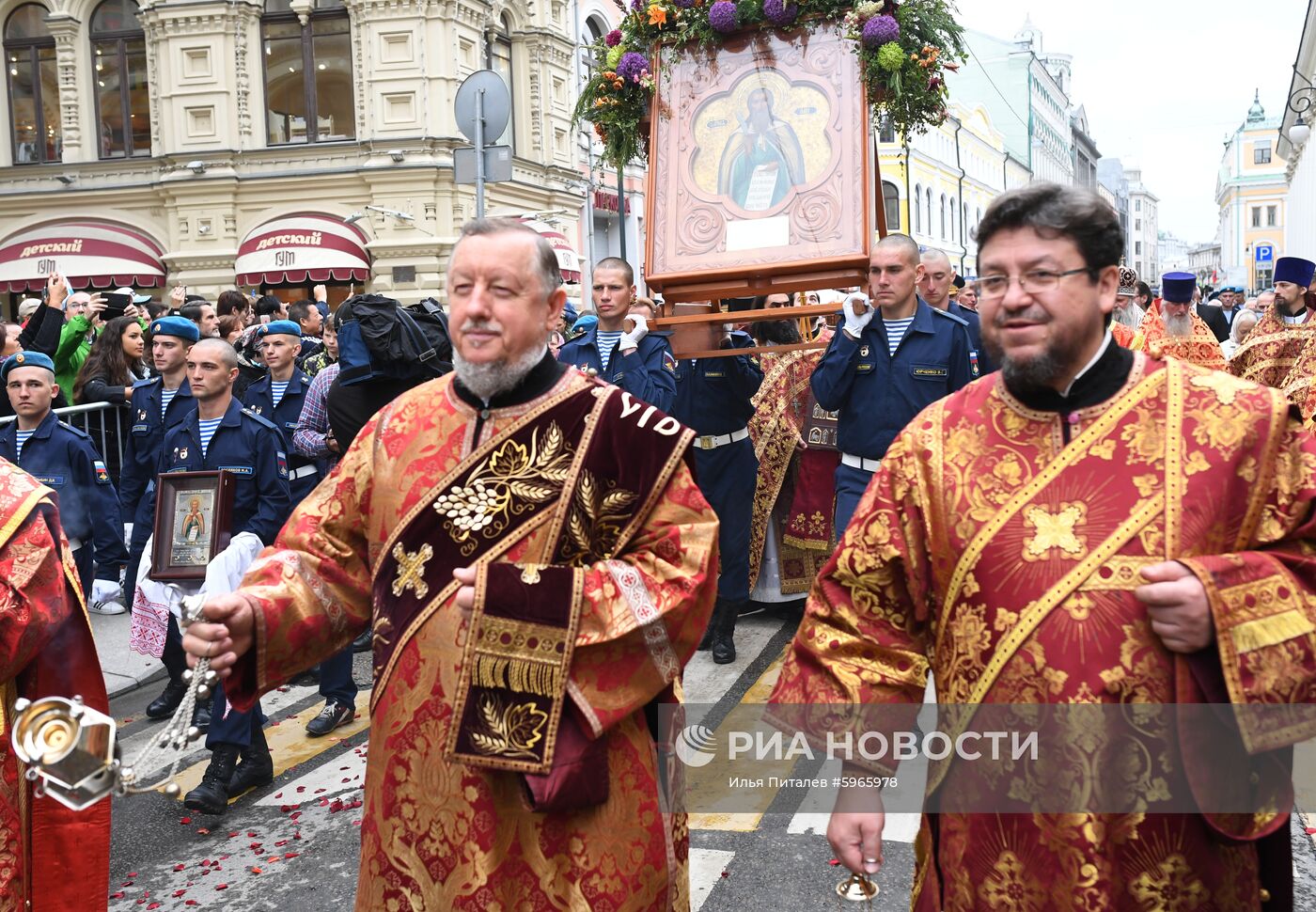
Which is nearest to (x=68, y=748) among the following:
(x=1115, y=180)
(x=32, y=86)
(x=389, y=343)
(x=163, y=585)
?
(x=163, y=585)

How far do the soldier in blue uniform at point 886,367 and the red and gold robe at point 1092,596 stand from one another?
3601 mm

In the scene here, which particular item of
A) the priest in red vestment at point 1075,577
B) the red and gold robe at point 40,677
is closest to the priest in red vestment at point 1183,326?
the priest in red vestment at point 1075,577

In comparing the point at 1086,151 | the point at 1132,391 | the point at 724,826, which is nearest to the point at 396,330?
the point at 724,826

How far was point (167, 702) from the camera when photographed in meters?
6.80

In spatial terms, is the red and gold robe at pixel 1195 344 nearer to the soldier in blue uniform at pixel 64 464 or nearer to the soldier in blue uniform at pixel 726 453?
the soldier in blue uniform at pixel 726 453

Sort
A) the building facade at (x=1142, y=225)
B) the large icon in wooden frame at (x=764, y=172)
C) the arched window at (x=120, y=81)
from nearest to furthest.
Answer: the large icon in wooden frame at (x=764, y=172) < the arched window at (x=120, y=81) < the building facade at (x=1142, y=225)

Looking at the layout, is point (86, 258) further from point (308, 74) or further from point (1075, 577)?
point (1075, 577)

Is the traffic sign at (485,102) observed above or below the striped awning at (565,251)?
below

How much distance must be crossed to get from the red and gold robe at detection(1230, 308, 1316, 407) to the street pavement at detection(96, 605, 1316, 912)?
3.97 metres

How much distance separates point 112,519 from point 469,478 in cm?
461

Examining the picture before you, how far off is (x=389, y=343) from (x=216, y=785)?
2150mm

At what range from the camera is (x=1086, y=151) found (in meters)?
128

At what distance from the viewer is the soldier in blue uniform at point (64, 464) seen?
6598mm

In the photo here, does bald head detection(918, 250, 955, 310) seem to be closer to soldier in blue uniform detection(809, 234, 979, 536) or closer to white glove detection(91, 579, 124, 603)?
soldier in blue uniform detection(809, 234, 979, 536)
